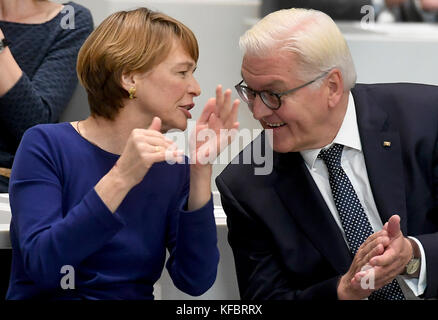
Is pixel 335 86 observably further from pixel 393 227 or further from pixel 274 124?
pixel 393 227

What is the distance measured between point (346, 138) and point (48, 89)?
2.66 feet

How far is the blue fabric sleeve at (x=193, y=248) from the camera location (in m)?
1.49

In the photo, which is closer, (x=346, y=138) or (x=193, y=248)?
(x=193, y=248)

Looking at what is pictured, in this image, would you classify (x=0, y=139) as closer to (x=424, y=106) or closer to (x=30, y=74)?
(x=30, y=74)

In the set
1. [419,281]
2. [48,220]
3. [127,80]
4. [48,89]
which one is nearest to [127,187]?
[48,220]

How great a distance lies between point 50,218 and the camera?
1.44m

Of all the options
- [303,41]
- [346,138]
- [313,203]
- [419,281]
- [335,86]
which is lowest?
[419,281]

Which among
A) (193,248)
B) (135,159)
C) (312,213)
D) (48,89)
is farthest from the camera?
(48,89)

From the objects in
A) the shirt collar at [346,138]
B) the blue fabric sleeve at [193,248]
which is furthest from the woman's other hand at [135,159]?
the shirt collar at [346,138]

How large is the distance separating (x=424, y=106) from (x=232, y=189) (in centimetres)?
45

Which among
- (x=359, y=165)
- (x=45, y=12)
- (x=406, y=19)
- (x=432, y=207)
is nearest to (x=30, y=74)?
(x=45, y=12)

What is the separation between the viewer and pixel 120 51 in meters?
1.55

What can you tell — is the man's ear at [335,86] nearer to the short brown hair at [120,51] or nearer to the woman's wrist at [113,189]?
the short brown hair at [120,51]

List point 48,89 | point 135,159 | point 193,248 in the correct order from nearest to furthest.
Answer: point 135,159 < point 193,248 < point 48,89
